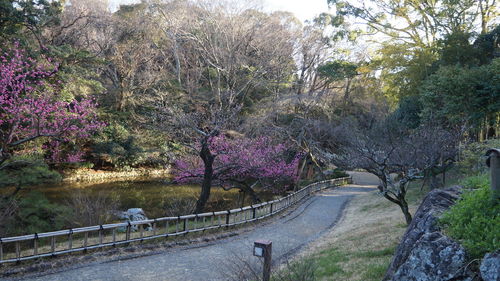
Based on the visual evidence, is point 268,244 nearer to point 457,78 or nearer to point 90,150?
point 457,78

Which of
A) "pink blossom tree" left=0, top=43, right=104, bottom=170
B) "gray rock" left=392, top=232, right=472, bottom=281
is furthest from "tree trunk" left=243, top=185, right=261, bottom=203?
"gray rock" left=392, top=232, right=472, bottom=281

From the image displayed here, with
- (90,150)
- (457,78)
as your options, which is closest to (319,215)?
(457,78)

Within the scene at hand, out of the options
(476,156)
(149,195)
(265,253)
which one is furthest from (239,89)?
(265,253)

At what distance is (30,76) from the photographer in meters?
13.9

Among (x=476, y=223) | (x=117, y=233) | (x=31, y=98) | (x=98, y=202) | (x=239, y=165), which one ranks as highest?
(x=31, y=98)

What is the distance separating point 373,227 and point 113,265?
766 centimetres

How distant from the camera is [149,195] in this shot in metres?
19.8

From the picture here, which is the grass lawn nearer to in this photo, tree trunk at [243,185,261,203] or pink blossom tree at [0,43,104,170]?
tree trunk at [243,185,261,203]

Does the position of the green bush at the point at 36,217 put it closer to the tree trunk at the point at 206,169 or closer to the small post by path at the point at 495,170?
the tree trunk at the point at 206,169

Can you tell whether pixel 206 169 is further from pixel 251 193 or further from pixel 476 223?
pixel 476 223

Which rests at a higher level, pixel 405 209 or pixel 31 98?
pixel 31 98

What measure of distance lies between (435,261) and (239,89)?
20274mm

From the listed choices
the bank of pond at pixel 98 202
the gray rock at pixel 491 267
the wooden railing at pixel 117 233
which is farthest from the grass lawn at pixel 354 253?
the bank of pond at pixel 98 202

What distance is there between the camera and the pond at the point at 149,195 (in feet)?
53.8
